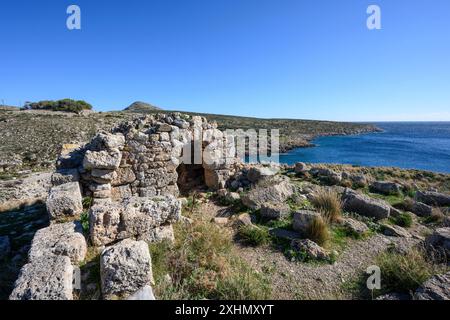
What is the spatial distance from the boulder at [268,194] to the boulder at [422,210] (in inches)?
154

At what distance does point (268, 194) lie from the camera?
720 cm

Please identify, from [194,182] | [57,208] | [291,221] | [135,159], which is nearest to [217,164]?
[194,182]

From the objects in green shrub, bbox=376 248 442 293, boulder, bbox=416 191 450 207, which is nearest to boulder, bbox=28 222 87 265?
green shrub, bbox=376 248 442 293

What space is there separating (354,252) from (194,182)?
18.6 feet

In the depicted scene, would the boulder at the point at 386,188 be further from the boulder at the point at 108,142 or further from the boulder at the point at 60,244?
the boulder at the point at 60,244

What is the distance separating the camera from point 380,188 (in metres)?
9.50

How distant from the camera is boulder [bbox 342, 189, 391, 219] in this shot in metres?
6.54

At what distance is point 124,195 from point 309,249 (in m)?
5.11

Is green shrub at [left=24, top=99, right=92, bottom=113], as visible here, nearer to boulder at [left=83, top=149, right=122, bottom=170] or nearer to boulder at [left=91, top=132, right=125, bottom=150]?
boulder at [left=91, top=132, right=125, bottom=150]

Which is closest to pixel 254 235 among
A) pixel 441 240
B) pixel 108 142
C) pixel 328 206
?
pixel 328 206

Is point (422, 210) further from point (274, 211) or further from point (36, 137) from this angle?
point (36, 137)

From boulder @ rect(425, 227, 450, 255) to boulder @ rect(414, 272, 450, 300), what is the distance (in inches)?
57.0
